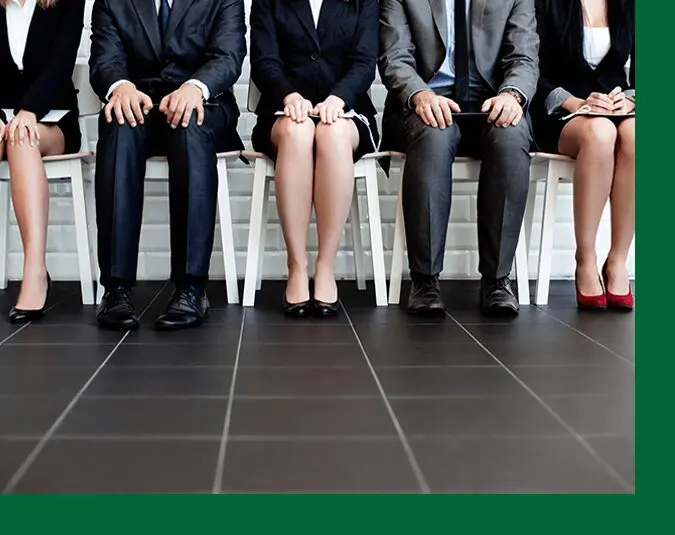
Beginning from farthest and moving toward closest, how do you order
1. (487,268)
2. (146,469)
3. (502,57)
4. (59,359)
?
(502,57)
(487,268)
(59,359)
(146,469)

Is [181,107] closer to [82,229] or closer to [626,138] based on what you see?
[82,229]

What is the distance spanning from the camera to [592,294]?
2350mm

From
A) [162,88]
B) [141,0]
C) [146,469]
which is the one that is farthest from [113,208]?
[146,469]

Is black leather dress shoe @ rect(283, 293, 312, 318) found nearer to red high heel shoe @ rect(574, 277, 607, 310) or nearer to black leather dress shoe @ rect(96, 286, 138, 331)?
black leather dress shoe @ rect(96, 286, 138, 331)

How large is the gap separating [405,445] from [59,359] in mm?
868

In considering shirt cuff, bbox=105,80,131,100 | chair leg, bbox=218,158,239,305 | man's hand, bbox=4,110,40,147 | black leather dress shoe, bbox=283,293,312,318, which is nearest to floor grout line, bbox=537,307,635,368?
black leather dress shoe, bbox=283,293,312,318

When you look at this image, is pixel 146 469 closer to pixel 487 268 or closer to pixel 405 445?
pixel 405 445

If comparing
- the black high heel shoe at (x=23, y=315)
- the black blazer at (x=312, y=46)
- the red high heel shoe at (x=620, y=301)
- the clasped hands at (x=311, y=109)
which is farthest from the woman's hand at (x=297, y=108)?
the red high heel shoe at (x=620, y=301)

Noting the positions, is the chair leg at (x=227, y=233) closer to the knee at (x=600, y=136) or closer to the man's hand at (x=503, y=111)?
the man's hand at (x=503, y=111)

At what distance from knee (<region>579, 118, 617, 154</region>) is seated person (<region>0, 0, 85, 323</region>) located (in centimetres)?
148

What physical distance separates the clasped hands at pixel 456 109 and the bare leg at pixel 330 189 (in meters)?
0.21

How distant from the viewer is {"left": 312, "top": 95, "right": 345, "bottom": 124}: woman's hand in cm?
225

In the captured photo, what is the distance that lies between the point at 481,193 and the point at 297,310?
1.99ft

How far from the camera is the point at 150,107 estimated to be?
7.09 feet
